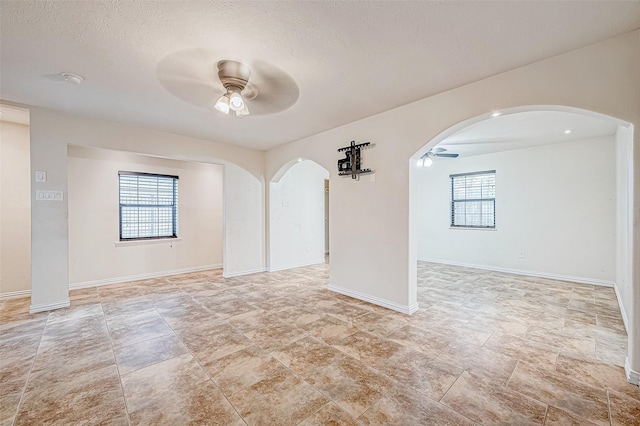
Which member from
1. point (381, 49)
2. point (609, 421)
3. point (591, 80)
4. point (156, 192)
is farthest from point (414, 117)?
point (156, 192)

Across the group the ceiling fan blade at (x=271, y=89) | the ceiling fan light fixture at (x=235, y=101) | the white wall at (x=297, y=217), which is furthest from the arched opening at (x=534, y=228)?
the white wall at (x=297, y=217)

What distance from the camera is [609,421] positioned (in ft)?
5.32

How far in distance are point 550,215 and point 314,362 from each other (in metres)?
5.55

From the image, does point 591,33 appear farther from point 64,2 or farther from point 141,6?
point 64,2

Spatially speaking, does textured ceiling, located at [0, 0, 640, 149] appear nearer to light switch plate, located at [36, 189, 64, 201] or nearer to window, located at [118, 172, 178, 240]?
light switch plate, located at [36, 189, 64, 201]

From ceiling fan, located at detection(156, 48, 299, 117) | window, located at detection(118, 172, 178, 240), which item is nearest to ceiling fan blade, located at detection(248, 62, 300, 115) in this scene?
ceiling fan, located at detection(156, 48, 299, 117)

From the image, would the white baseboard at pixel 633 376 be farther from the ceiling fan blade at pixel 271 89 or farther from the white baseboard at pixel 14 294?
the white baseboard at pixel 14 294

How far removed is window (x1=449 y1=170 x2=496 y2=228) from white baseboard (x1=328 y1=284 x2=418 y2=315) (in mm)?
3840

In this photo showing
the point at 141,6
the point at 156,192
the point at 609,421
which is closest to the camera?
the point at 609,421

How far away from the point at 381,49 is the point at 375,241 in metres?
2.35

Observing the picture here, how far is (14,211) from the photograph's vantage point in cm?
410

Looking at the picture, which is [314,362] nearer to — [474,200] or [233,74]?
[233,74]

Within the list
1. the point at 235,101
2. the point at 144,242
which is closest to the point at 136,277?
the point at 144,242

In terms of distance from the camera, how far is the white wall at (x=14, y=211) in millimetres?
4016
